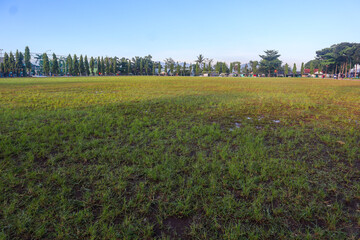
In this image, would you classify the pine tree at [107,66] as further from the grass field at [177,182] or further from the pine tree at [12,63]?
the grass field at [177,182]

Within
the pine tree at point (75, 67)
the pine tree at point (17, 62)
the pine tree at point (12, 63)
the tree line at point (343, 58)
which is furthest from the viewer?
the pine tree at point (75, 67)

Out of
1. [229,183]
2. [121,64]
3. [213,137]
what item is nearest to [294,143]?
[213,137]

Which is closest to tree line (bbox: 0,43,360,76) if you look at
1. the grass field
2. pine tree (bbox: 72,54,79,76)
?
pine tree (bbox: 72,54,79,76)

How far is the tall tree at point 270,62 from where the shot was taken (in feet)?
276

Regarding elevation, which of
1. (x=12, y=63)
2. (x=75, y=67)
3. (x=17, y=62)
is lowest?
(x=75, y=67)

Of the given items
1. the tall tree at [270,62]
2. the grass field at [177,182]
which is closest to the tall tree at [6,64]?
the grass field at [177,182]

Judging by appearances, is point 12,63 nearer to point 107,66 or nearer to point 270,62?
point 107,66

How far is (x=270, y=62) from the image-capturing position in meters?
83.9

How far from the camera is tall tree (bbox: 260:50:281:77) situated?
84.2m

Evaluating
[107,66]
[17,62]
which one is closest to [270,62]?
[107,66]

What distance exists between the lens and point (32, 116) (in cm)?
612

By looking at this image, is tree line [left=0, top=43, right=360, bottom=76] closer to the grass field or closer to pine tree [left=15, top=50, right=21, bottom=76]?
pine tree [left=15, top=50, right=21, bottom=76]

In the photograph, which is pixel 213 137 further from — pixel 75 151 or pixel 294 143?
pixel 75 151

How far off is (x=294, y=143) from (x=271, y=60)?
3623 inches
